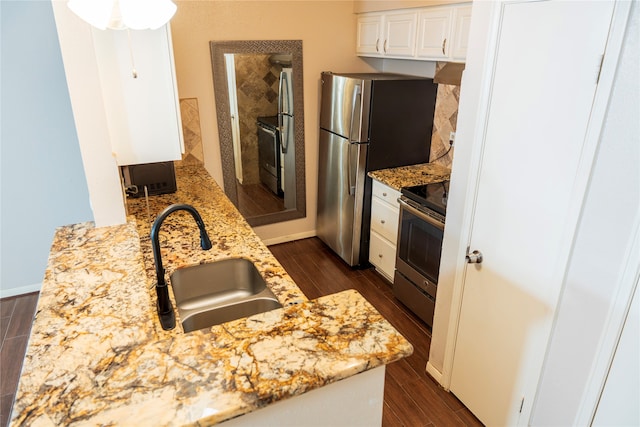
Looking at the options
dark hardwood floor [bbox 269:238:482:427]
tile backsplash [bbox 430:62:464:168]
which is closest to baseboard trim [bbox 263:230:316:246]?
dark hardwood floor [bbox 269:238:482:427]

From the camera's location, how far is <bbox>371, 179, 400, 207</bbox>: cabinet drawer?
318 cm

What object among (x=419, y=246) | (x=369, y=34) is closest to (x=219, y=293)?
(x=419, y=246)

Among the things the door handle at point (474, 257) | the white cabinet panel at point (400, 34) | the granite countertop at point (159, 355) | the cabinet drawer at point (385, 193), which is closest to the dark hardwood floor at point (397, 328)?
the cabinet drawer at point (385, 193)

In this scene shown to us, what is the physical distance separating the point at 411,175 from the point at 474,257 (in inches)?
54.4

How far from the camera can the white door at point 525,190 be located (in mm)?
1466

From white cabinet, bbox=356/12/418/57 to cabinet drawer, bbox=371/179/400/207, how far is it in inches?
40.8

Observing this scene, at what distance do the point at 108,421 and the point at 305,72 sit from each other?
339 cm

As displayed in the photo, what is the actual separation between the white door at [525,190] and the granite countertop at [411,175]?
45.5 inches

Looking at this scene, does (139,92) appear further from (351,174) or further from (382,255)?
(382,255)

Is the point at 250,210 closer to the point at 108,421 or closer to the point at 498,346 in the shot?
the point at 498,346

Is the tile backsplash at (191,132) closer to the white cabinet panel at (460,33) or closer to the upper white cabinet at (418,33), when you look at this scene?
the upper white cabinet at (418,33)

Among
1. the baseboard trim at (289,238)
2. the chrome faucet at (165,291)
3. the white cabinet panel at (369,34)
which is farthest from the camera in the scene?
the baseboard trim at (289,238)

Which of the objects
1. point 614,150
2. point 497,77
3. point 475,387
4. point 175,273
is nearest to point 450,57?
point 497,77

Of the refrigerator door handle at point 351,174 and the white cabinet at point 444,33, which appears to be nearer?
the white cabinet at point 444,33
